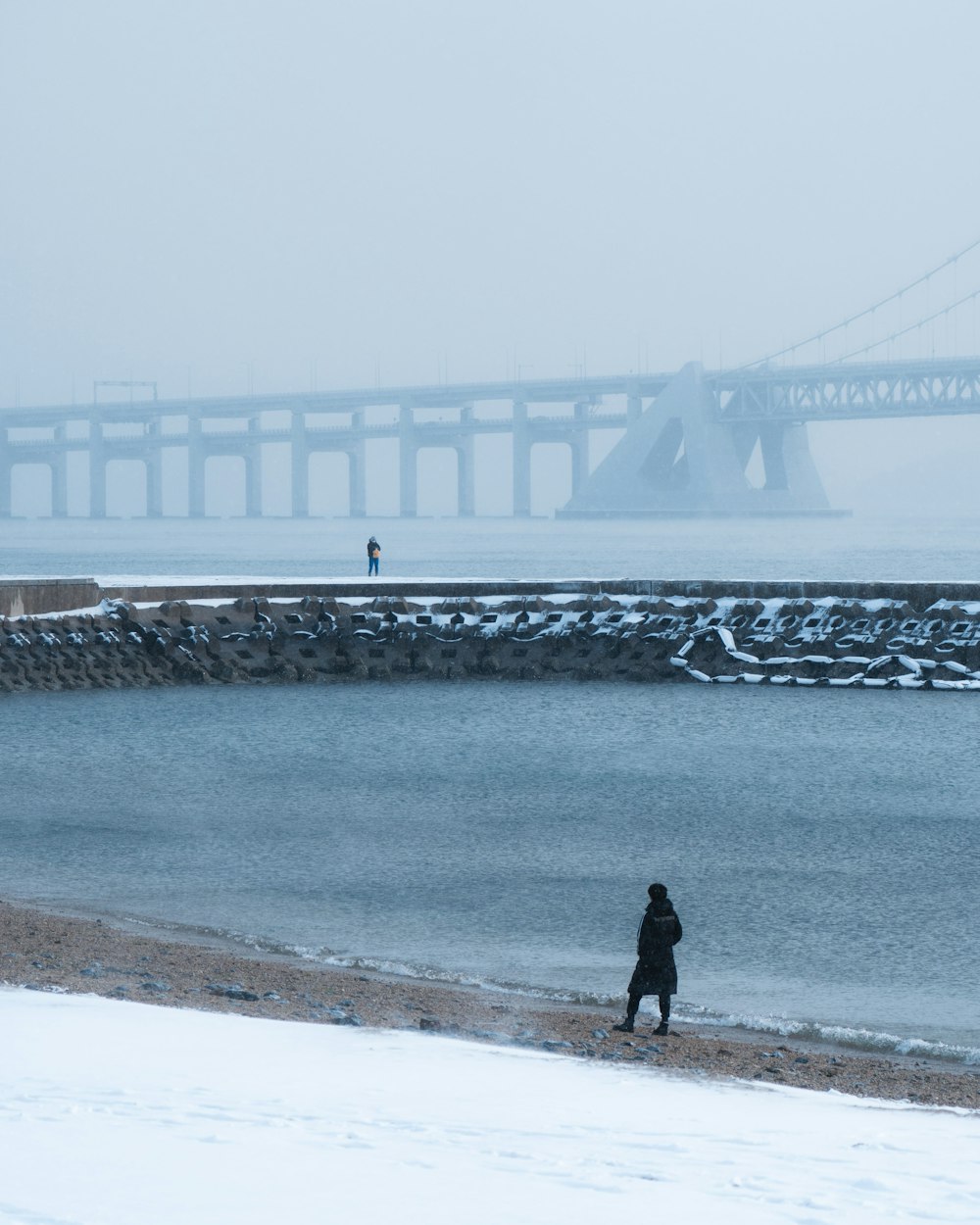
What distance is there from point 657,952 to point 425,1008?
89cm

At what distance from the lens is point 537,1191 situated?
323 cm

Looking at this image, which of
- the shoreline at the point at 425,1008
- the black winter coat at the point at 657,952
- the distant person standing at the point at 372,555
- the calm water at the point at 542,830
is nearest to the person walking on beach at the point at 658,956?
the black winter coat at the point at 657,952

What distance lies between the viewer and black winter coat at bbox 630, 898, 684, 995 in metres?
5.35

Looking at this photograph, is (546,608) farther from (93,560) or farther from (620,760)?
(93,560)

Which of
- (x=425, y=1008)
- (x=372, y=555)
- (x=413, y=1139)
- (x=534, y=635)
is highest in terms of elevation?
(x=372, y=555)

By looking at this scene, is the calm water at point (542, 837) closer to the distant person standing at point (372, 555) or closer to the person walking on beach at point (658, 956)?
the person walking on beach at point (658, 956)

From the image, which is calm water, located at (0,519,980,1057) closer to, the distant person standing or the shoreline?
the shoreline

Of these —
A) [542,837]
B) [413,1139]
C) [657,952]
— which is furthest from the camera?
[542,837]

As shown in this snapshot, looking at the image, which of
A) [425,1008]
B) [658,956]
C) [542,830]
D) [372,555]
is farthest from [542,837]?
[372,555]

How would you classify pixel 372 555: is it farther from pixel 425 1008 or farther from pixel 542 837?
pixel 425 1008

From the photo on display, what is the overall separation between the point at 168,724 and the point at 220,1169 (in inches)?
505

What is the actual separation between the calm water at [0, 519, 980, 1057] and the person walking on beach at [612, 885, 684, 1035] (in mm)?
572

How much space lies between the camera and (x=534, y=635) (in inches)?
814

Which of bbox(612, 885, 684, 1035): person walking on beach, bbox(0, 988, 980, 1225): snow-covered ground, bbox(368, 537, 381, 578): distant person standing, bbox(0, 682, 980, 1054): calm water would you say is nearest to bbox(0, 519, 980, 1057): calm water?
bbox(0, 682, 980, 1054): calm water
